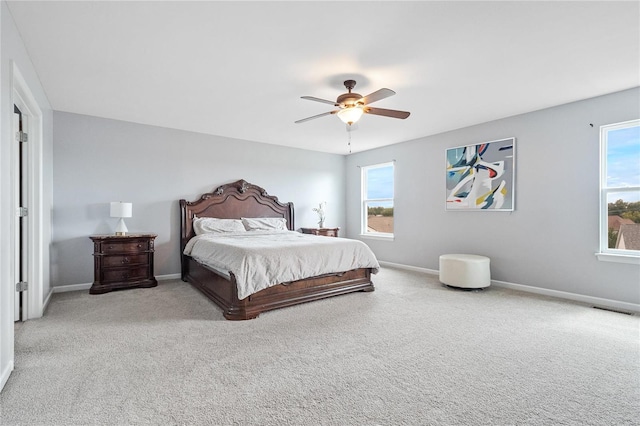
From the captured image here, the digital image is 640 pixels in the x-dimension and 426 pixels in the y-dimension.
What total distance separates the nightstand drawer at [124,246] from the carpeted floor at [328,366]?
851mm

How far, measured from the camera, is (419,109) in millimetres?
4152

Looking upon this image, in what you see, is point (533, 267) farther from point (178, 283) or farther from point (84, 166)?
point (84, 166)

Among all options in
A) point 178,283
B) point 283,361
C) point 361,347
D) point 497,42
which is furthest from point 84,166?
point 497,42

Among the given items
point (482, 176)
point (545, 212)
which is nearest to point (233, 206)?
point (482, 176)

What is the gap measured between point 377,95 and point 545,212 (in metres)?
2.99

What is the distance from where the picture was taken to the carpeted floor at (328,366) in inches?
66.7

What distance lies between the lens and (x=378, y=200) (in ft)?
21.8

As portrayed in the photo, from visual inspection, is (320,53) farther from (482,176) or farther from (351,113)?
(482,176)

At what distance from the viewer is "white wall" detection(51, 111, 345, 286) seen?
4.33 m

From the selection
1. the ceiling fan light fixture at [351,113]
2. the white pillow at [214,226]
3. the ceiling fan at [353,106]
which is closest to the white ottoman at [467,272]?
the ceiling fan at [353,106]

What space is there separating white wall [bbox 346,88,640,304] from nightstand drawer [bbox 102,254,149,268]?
446 centimetres

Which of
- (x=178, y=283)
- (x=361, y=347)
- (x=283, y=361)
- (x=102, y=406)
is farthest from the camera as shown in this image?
(x=178, y=283)

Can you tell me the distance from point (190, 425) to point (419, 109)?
4.08 metres

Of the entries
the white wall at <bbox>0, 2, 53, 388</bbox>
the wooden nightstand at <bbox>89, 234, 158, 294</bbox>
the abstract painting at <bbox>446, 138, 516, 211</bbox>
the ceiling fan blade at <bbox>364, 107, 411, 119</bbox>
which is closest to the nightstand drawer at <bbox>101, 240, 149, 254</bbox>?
the wooden nightstand at <bbox>89, 234, 158, 294</bbox>
